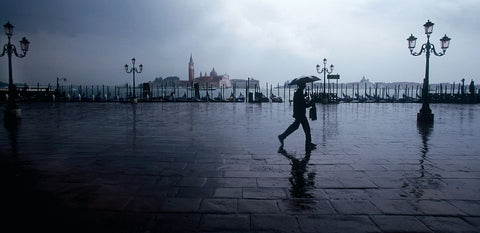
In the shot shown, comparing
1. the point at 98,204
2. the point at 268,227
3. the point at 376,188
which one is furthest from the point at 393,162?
the point at 98,204

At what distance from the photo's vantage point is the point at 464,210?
3.17 meters

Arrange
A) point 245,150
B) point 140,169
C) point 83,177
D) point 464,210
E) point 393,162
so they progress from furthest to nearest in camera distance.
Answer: point 245,150
point 393,162
point 140,169
point 83,177
point 464,210

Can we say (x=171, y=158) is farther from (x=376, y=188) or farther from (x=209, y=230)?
(x=376, y=188)

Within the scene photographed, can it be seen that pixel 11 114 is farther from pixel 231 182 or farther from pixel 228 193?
pixel 228 193

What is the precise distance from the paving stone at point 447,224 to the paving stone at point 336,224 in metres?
0.52

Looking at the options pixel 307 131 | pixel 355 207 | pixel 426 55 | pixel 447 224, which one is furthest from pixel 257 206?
pixel 426 55

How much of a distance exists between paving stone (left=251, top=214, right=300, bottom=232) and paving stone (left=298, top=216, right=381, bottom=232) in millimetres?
80

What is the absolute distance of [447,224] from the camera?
2836mm

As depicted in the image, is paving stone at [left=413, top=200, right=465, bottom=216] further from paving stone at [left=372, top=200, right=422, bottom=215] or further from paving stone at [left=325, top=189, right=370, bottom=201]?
paving stone at [left=325, top=189, right=370, bottom=201]

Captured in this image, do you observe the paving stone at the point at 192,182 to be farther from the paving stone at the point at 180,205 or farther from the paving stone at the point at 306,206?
the paving stone at the point at 306,206

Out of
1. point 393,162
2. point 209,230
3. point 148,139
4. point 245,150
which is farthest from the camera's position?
point 148,139

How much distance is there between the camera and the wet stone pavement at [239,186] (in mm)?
2906

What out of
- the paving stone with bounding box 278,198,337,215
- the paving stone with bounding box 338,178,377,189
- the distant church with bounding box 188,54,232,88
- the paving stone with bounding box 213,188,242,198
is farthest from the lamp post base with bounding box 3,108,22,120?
the distant church with bounding box 188,54,232,88

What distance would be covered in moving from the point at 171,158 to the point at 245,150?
1574mm
